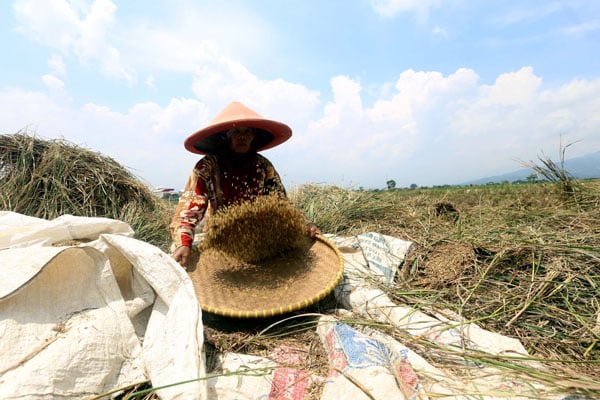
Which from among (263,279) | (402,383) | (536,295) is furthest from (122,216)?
(536,295)

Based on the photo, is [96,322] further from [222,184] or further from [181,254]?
[222,184]

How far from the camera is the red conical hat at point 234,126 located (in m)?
2.10

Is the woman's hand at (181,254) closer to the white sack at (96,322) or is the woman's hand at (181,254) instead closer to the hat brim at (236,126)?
the white sack at (96,322)

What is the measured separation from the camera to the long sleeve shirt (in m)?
2.08

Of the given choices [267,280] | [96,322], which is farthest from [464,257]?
[96,322]

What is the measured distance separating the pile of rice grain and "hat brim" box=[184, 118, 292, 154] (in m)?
0.59

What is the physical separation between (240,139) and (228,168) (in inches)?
9.8

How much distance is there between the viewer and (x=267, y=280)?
1.85 meters

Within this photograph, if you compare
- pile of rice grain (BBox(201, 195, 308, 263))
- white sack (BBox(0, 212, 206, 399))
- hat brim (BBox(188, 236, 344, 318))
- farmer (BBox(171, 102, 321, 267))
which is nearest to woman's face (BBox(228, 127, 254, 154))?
farmer (BBox(171, 102, 321, 267))

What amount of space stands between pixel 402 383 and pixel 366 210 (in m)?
2.36

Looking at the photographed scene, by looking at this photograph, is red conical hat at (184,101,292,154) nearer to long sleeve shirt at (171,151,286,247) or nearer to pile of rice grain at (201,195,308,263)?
long sleeve shirt at (171,151,286,247)

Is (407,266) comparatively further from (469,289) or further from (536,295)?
(536,295)

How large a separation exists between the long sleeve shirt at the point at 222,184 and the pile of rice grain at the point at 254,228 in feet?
0.71

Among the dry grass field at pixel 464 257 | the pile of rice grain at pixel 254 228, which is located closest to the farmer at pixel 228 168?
the pile of rice grain at pixel 254 228
